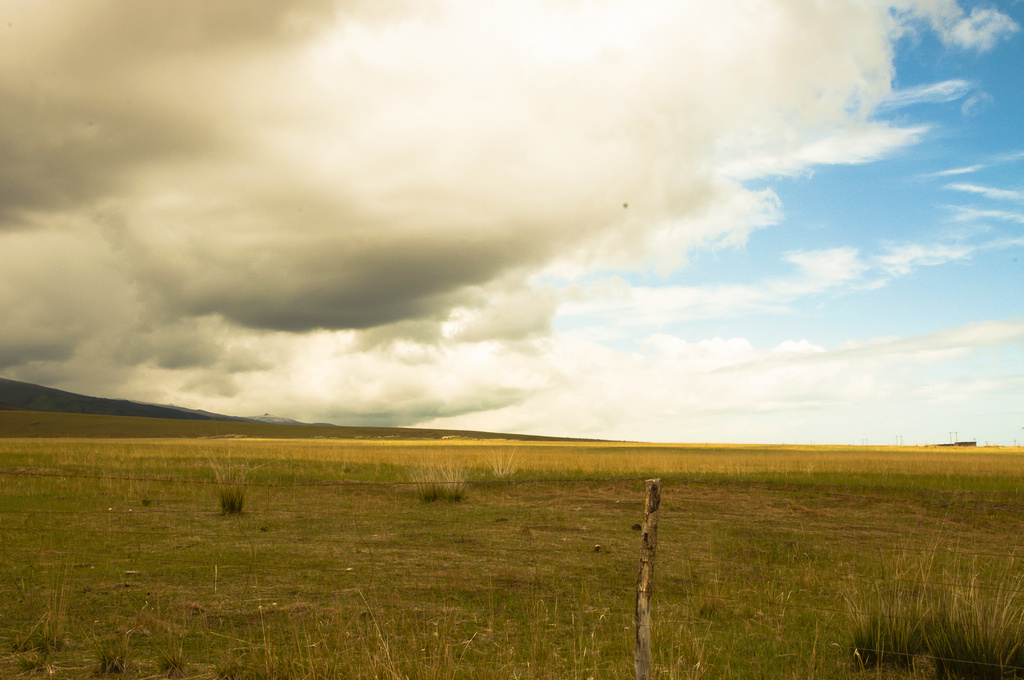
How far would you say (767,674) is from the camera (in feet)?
20.4

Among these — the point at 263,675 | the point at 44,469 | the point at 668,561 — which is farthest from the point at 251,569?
the point at 44,469

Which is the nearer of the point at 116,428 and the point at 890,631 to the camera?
the point at 890,631

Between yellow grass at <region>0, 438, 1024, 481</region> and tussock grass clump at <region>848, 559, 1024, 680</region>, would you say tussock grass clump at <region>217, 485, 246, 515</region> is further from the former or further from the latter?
tussock grass clump at <region>848, 559, 1024, 680</region>

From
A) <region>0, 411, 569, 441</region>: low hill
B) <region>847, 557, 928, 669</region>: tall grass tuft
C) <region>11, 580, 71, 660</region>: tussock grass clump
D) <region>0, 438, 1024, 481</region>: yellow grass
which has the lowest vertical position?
<region>0, 411, 569, 441</region>: low hill

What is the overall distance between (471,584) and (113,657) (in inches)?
183

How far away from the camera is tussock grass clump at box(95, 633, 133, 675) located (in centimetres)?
580

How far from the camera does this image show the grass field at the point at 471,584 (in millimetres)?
6160

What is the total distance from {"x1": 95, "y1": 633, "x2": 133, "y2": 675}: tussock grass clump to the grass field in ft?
0.13

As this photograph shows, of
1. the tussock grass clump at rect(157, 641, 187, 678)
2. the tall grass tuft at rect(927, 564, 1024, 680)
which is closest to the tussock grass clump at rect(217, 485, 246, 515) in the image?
the tussock grass clump at rect(157, 641, 187, 678)

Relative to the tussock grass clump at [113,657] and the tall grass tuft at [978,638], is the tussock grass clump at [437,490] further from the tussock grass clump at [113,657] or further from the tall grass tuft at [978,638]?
the tall grass tuft at [978,638]

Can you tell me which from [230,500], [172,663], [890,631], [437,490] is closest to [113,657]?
[172,663]

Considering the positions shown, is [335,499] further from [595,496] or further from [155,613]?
[155,613]

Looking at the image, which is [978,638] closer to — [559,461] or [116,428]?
[559,461]

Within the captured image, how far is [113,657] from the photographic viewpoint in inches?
231
